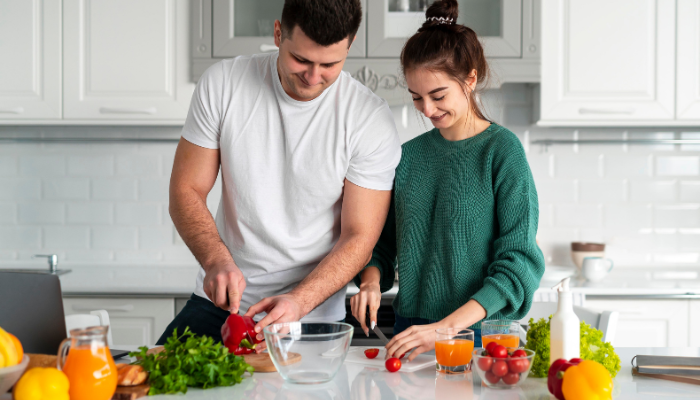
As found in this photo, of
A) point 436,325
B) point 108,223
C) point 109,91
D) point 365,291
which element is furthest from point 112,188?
point 436,325

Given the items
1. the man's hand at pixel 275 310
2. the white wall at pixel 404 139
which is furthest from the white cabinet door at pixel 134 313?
the man's hand at pixel 275 310

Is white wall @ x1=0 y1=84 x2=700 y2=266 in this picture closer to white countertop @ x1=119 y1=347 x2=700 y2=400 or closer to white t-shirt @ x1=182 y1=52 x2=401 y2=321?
white t-shirt @ x1=182 y1=52 x2=401 y2=321

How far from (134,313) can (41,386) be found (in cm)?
172

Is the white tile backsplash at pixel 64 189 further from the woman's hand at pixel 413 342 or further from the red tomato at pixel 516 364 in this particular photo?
the red tomato at pixel 516 364

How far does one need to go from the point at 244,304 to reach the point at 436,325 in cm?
62

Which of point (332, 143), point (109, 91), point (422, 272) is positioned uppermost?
point (109, 91)

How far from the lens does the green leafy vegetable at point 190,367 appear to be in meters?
1.06

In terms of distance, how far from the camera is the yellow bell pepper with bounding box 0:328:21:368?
90cm

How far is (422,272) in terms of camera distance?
1604 mm

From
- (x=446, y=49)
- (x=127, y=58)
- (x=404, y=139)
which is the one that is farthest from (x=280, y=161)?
(x=404, y=139)

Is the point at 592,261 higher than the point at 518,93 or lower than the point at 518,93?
lower

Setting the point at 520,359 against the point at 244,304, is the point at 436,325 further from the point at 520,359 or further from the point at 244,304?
the point at 244,304

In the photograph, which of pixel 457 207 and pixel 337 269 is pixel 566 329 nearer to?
pixel 457 207

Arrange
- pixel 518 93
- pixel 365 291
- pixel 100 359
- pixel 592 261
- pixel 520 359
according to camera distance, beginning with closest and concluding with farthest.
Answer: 1. pixel 100 359
2. pixel 520 359
3. pixel 365 291
4. pixel 592 261
5. pixel 518 93
